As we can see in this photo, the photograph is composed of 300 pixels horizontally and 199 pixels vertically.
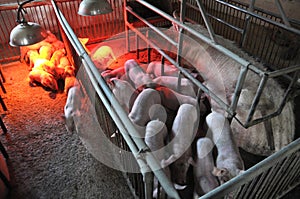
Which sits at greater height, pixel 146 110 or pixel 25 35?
pixel 25 35

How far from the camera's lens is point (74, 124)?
257 centimetres

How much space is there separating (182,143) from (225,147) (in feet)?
1.25

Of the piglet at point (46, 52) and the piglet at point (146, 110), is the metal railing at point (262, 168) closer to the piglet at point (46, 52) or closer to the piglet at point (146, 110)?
the piglet at point (146, 110)

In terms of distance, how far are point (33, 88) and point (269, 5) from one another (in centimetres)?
480

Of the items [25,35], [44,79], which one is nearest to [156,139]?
[25,35]

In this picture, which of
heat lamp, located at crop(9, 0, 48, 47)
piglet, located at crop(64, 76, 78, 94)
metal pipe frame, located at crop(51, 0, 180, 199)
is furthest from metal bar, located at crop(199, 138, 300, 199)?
piglet, located at crop(64, 76, 78, 94)

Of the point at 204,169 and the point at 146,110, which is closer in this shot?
the point at 204,169

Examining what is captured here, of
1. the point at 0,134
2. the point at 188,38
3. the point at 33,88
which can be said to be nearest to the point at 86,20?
the point at 33,88

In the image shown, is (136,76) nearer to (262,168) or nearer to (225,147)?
(225,147)

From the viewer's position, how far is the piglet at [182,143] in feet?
6.18

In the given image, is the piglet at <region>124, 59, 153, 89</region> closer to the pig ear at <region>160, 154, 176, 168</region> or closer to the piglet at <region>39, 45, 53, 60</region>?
the pig ear at <region>160, 154, 176, 168</region>

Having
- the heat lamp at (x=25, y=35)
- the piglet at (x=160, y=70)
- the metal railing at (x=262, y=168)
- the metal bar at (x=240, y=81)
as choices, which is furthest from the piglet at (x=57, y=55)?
the metal bar at (x=240, y=81)

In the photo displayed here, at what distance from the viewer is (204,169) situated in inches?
74.5

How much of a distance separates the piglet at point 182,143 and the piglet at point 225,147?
195 mm
